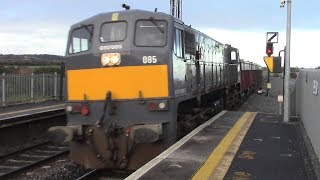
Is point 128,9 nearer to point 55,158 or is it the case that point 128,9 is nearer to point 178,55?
point 178,55

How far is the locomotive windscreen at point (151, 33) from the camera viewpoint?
9.79 m

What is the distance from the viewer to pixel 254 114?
16.3 meters

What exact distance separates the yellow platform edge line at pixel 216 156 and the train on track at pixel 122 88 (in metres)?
1.08

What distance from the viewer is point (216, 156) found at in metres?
8.55

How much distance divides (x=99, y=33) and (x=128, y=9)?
0.88 m

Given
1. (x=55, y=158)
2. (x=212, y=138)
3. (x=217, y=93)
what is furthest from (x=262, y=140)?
(x=217, y=93)

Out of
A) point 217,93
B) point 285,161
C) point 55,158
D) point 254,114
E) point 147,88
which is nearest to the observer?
point 285,161

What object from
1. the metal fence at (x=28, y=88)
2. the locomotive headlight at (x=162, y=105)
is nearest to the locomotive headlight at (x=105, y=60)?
the locomotive headlight at (x=162, y=105)

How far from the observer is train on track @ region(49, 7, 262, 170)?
9445 millimetres

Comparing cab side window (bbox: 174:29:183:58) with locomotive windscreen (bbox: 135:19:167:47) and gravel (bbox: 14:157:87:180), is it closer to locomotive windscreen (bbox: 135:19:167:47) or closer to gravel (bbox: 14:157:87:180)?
locomotive windscreen (bbox: 135:19:167:47)

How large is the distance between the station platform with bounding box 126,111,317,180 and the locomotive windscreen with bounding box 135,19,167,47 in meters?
2.13

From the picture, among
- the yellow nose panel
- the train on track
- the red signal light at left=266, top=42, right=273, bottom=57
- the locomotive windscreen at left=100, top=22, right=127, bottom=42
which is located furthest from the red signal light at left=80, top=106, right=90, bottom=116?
the red signal light at left=266, top=42, right=273, bottom=57

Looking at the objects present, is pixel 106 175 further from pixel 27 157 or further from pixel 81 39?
pixel 27 157

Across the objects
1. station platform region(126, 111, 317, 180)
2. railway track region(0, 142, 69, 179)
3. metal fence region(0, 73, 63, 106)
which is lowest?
railway track region(0, 142, 69, 179)
